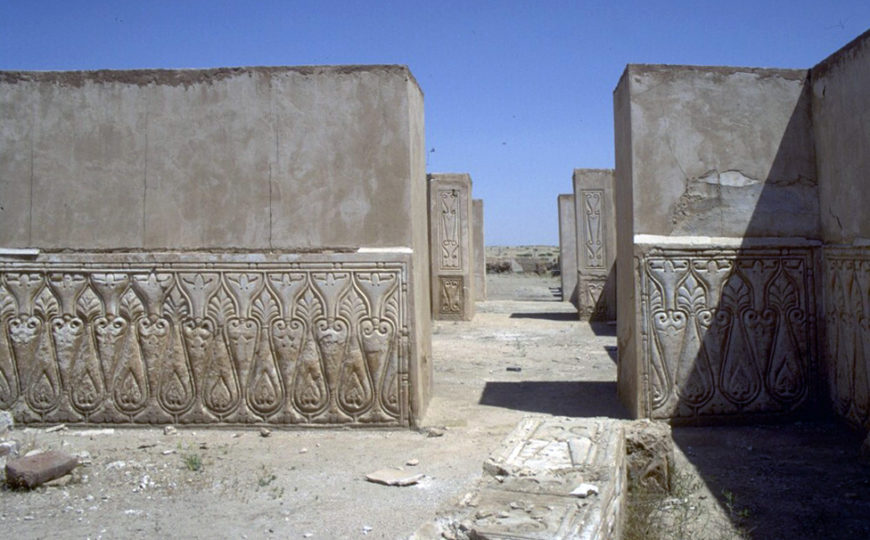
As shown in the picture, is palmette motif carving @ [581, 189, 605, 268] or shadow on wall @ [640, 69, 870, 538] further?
palmette motif carving @ [581, 189, 605, 268]

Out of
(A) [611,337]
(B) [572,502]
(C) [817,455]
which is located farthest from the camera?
(A) [611,337]

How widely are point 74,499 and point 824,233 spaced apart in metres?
4.99

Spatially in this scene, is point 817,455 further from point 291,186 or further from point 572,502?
point 291,186

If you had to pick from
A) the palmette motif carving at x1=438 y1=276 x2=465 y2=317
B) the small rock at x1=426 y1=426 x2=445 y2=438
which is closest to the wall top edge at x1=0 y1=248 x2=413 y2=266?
the small rock at x1=426 y1=426 x2=445 y2=438

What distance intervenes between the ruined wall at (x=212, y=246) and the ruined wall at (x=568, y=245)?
10.8m

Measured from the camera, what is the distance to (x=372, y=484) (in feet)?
12.8

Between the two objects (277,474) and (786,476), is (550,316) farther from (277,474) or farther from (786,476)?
(277,474)

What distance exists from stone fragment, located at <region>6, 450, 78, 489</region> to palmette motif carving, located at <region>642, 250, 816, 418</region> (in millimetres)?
3699

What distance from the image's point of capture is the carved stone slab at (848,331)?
14.4 ft

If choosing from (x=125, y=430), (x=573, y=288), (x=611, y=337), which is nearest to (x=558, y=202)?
(x=573, y=288)

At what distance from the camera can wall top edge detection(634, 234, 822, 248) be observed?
4934 millimetres

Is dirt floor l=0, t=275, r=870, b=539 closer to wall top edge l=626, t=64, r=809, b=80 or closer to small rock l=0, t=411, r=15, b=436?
small rock l=0, t=411, r=15, b=436

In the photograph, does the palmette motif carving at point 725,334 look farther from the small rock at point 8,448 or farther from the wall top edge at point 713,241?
the small rock at point 8,448

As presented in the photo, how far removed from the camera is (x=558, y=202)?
52.5 feet
